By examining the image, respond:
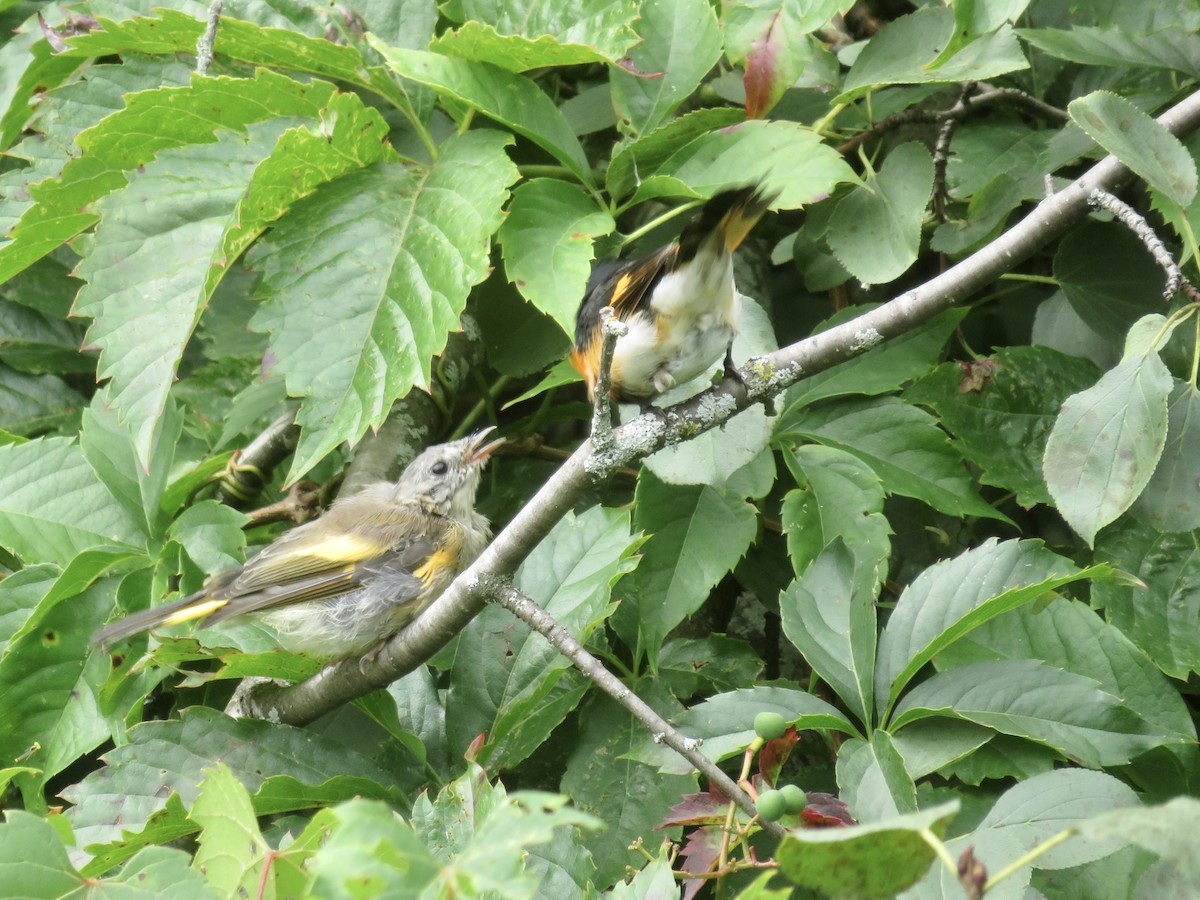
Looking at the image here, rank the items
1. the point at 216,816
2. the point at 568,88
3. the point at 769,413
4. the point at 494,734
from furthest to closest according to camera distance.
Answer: the point at 568,88, the point at 769,413, the point at 494,734, the point at 216,816

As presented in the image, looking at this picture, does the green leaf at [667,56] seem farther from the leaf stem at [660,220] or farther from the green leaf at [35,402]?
the green leaf at [35,402]

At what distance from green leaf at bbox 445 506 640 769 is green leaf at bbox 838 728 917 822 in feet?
1.75

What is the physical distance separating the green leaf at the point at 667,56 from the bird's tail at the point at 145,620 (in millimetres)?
1441

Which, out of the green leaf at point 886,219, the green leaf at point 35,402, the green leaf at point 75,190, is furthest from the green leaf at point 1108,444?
the green leaf at point 35,402

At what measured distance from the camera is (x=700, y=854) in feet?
5.86

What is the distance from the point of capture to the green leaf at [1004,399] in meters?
2.36

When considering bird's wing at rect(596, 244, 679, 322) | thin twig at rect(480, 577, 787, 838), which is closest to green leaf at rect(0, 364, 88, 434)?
bird's wing at rect(596, 244, 679, 322)

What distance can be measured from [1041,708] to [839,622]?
0.36 m

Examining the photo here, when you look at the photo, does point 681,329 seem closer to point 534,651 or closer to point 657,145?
point 657,145

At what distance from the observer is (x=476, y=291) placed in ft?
9.46

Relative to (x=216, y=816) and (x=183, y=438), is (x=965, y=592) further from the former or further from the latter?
(x=183, y=438)

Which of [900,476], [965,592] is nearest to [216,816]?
[965,592]

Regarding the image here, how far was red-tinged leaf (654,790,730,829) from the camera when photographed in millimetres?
1753

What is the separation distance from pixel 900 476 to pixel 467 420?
132cm
